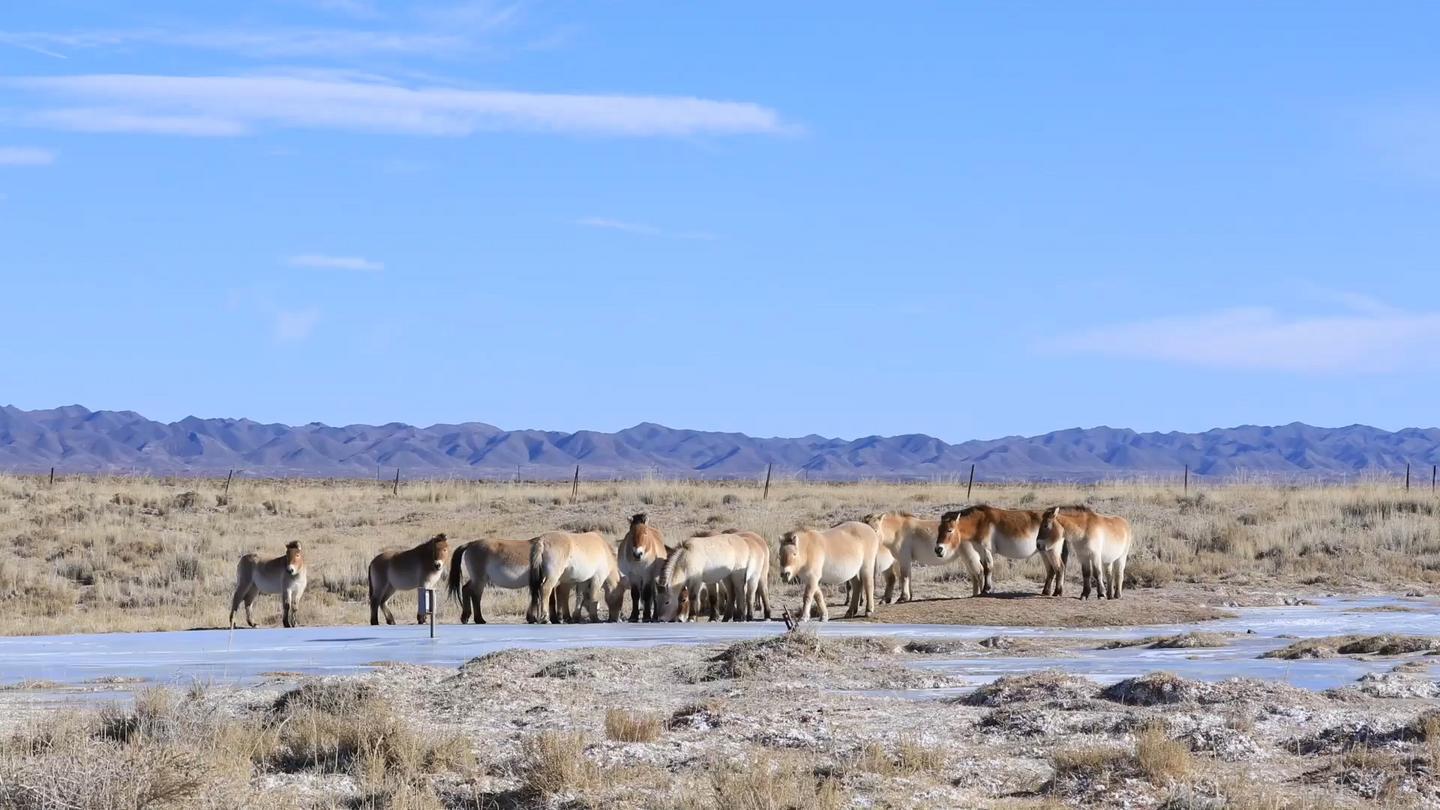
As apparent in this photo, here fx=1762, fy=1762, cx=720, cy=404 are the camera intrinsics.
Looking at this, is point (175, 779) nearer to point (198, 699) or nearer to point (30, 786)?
point (30, 786)

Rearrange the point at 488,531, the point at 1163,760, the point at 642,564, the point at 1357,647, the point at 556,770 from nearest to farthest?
1. the point at 556,770
2. the point at 1163,760
3. the point at 1357,647
4. the point at 642,564
5. the point at 488,531

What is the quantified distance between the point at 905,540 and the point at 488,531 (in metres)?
16.9

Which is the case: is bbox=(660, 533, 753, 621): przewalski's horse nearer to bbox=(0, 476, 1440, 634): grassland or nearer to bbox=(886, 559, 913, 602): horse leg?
bbox=(0, 476, 1440, 634): grassland

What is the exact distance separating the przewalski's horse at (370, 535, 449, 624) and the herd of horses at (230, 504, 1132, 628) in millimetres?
18

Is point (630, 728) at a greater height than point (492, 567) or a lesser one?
lesser

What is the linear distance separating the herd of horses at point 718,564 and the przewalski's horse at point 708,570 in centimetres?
2

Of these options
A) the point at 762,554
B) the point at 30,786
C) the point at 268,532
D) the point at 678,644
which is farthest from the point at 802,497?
the point at 30,786

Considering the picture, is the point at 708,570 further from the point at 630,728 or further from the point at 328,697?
the point at 630,728

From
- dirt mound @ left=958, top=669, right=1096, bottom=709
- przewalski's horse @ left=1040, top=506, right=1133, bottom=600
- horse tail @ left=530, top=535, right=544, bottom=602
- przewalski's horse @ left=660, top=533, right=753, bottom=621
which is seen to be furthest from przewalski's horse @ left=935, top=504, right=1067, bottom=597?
dirt mound @ left=958, top=669, right=1096, bottom=709

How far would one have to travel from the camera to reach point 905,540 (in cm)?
2364

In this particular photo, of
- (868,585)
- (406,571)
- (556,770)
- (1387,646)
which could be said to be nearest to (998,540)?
(868,585)

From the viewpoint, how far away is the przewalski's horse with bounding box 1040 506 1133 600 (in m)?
23.4

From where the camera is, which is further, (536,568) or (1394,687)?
(536,568)

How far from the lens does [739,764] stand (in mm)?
9516
